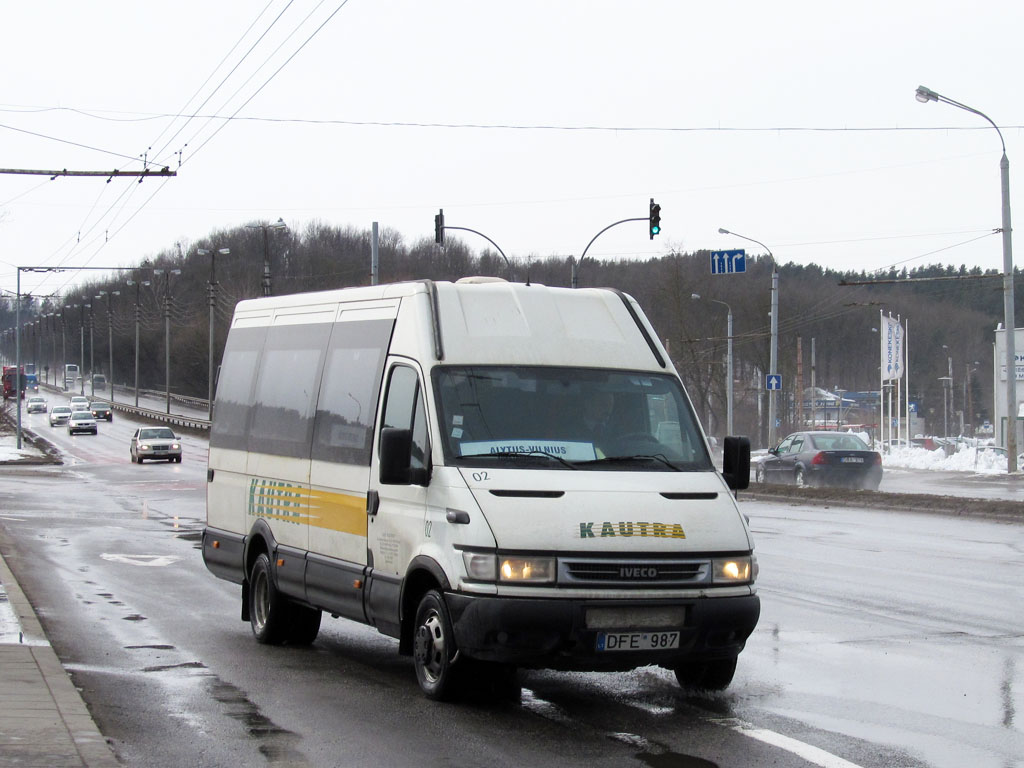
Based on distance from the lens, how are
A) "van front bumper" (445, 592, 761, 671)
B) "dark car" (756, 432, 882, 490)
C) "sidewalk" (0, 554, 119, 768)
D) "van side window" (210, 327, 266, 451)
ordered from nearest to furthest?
"sidewalk" (0, 554, 119, 768) < "van front bumper" (445, 592, 761, 671) < "van side window" (210, 327, 266, 451) < "dark car" (756, 432, 882, 490)

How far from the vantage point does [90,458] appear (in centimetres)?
5862

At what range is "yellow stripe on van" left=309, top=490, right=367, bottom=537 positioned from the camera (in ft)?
29.4

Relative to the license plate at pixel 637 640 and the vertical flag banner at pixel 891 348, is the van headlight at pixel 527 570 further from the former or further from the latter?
the vertical flag banner at pixel 891 348

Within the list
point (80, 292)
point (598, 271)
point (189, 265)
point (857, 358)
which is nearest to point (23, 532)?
point (598, 271)

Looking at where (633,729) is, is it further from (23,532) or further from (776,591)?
(23,532)

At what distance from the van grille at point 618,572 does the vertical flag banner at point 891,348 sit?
51731 mm

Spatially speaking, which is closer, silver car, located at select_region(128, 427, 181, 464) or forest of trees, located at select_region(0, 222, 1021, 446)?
silver car, located at select_region(128, 427, 181, 464)

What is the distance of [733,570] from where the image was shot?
25.5 feet

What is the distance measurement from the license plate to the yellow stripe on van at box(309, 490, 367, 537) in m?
2.14

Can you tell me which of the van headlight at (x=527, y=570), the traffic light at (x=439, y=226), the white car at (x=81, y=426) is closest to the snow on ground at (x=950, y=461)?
the traffic light at (x=439, y=226)

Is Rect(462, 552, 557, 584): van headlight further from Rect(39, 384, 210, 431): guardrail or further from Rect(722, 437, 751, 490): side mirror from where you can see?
Rect(39, 384, 210, 431): guardrail

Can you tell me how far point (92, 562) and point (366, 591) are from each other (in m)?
9.60

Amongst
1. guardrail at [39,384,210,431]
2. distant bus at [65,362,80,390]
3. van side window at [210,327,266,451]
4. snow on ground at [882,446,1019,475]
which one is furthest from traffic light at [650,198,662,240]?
distant bus at [65,362,80,390]

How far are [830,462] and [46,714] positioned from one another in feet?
88.7
